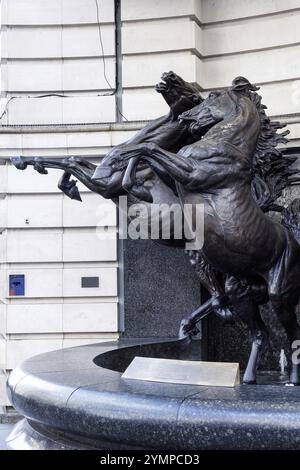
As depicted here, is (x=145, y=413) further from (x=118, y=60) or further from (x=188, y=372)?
(x=118, y=60)

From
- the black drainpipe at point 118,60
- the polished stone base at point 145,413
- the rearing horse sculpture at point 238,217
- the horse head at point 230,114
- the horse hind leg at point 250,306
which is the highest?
the black drainpipe at point 118,60

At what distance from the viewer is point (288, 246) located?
17.8 ft

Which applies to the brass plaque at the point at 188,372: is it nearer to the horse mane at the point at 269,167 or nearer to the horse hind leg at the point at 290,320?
the horse hind leg at the point at 290,320

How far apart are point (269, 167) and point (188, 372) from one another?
306 cm

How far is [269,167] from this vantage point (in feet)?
23.1

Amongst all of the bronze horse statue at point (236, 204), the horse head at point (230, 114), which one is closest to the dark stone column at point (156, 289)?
the bronze horse statue at point (236, 204)

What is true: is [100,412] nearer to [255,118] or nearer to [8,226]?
[255,118]

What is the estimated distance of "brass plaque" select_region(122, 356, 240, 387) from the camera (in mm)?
4480

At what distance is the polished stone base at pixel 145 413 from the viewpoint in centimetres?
380

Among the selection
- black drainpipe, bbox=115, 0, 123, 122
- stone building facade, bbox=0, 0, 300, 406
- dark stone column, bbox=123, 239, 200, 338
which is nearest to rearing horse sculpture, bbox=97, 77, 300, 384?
dark stone column, bbox=123, 239, 200, 338

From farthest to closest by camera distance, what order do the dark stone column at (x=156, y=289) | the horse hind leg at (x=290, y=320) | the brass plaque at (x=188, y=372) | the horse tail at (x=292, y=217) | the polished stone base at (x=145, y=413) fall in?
the dark stone column at (x=156, y=289), the horse tail at (x=292, y=217), the horse hind leg at (x=290, y=320), the brass plaque at (x=188, y=372), the polished stone base at (x=145, y=413)

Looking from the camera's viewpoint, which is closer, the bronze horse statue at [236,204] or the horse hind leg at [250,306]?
the bronze horse statue at [236,204]

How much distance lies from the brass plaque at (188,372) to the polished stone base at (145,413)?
0.30ft

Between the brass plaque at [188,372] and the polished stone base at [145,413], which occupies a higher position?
the brass plaque at [188,372]
